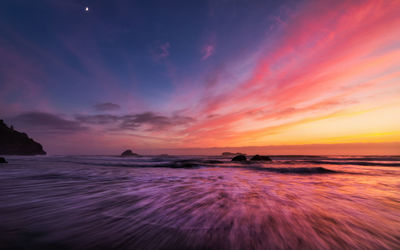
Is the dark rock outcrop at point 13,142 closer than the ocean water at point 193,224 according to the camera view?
No

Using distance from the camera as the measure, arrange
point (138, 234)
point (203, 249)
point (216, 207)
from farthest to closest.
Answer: point (216, 207), point (138, 234), point (203, 249)

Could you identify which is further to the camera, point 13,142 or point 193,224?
point 13,142

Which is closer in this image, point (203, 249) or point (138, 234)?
point (203, 249)

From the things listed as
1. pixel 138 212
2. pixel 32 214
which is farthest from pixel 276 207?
pixel 32 214

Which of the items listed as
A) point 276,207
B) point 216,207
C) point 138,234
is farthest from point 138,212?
point 276,207

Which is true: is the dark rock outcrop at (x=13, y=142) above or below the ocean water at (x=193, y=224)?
above

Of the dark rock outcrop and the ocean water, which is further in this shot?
the dark rock outcrop

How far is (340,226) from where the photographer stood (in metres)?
2.98

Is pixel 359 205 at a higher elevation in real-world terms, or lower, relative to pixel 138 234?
lower

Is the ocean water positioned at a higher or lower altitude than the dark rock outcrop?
lower

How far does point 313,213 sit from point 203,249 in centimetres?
303

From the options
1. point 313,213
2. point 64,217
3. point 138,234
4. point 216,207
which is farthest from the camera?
point 216,207

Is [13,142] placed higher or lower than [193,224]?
higher

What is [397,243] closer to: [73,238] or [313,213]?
[313,213]
